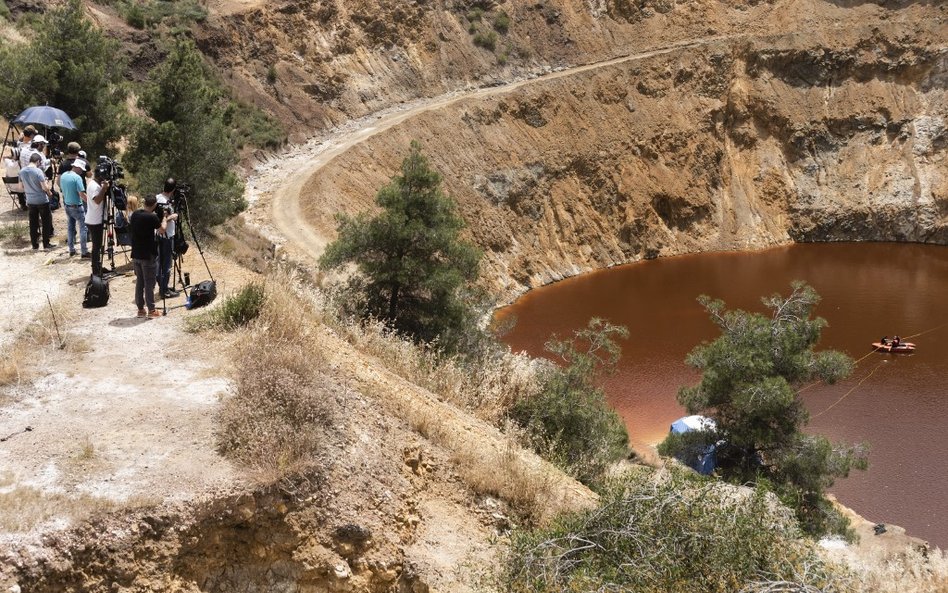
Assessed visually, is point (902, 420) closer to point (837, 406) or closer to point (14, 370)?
point (837, 406)

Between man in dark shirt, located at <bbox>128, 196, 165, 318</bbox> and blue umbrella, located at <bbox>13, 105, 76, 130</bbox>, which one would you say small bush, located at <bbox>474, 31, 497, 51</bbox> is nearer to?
blue umbrella, located at <bbox>13, 105, 76, 130</bbox>

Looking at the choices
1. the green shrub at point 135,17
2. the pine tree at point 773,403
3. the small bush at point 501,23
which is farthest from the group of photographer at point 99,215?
the small bush at point 501,23

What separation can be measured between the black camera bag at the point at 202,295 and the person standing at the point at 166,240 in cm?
58

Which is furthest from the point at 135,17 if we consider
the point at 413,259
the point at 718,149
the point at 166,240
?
the point at 718,149

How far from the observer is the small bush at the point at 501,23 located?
1891 inches

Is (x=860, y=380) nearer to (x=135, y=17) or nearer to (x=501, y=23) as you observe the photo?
(x=501, y=23)

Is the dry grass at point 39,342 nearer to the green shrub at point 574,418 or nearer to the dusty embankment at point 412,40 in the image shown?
the green shrub at point 574,418

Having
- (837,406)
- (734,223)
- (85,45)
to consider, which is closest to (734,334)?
(837,406)

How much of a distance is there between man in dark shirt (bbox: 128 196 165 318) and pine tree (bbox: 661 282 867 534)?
1288 cm

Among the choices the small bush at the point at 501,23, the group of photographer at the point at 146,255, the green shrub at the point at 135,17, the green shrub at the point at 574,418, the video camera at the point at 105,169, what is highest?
the small bush at the point at 501,23

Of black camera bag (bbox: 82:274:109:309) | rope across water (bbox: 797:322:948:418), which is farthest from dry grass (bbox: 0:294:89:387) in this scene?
rope across water (bbox: 797:322:948:418)

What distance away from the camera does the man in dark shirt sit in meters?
11.5

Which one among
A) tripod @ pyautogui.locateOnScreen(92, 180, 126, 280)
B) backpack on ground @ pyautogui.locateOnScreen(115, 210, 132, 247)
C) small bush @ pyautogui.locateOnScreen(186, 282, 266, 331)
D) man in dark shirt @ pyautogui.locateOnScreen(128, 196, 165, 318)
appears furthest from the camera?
backpack on ground @ pyautogui.locateOnScreen(115, 210, 132, 247)

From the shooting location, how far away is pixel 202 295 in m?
12.3
